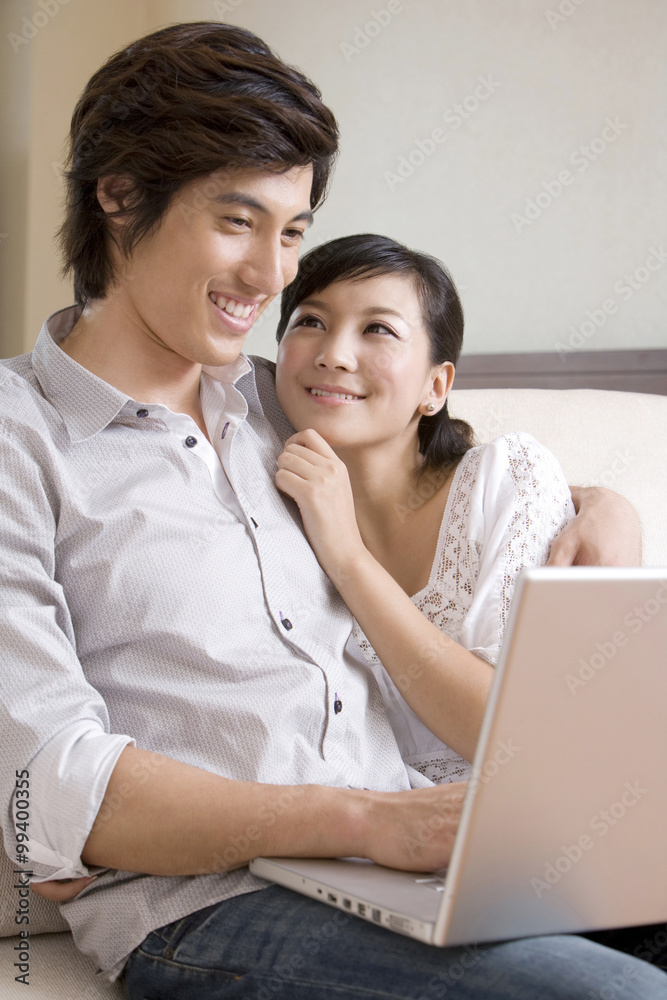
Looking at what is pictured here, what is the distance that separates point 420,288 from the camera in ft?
4.59

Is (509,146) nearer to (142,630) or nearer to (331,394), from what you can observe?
(331,394)

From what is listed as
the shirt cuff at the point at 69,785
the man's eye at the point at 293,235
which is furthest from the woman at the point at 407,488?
the shirt cuff at the point at 69,785

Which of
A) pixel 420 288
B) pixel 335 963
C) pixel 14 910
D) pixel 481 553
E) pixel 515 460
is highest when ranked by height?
pixel 420 288

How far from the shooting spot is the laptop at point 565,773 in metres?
0.61

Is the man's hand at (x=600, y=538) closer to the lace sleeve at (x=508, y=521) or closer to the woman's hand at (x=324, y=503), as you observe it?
the lace sleeve at (x=508, y=521)

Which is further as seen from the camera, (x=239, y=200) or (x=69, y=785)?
(x=239, y=200)

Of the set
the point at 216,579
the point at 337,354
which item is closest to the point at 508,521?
the point at 337,354

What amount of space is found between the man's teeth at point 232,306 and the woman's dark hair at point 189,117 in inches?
4.2

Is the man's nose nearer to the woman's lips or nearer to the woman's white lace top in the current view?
the woman's lips

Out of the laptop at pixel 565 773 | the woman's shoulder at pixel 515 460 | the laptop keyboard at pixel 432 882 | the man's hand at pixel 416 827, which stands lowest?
the laptop keyboard at pixel 432 882

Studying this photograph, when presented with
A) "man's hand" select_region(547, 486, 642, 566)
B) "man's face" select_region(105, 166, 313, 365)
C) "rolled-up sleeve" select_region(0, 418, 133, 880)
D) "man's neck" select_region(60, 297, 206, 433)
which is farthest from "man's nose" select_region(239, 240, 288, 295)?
"man's hand" select_region(547, 486, 642, 566)

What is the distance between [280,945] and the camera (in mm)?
794

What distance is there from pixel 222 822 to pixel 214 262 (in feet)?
1.95

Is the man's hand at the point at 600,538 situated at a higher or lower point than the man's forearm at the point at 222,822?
higher
